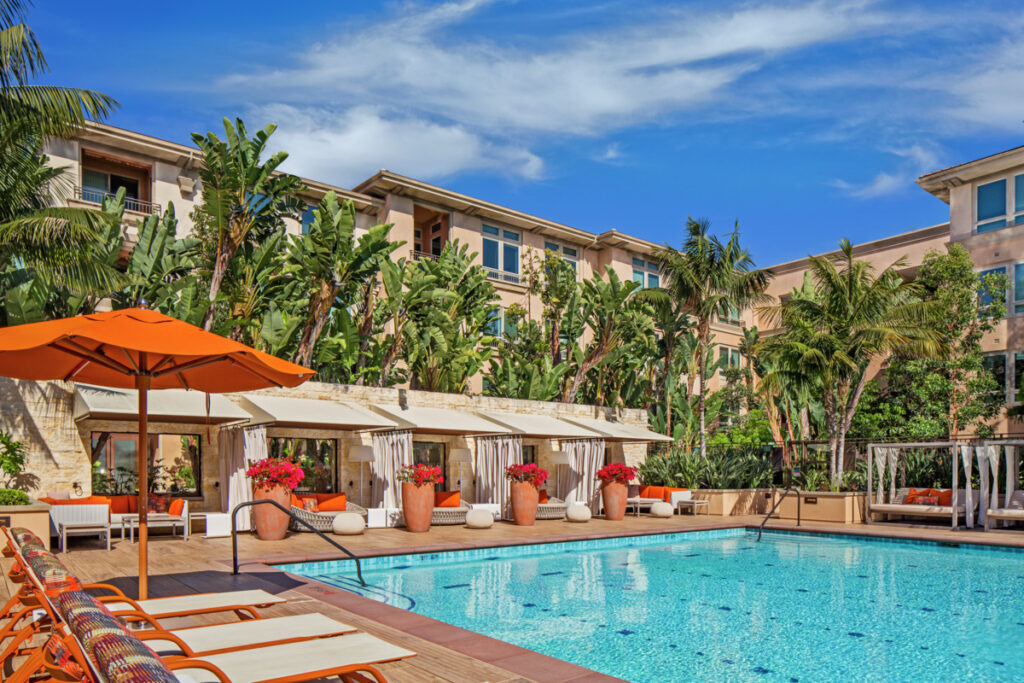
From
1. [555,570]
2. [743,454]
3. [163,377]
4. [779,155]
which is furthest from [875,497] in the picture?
[163,377]

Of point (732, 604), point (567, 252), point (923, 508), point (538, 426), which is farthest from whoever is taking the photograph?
point (567, 252)

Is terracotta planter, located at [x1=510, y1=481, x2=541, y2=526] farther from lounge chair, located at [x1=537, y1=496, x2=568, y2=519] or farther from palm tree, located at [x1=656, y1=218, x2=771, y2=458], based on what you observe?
palm tree, located at [x1=656, y1=218, x2=771, y2=458]

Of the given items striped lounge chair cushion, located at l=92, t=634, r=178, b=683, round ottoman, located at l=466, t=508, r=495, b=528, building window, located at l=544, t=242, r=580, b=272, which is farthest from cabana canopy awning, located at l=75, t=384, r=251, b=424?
building window, located at l=544, t=242, r=580, b=272

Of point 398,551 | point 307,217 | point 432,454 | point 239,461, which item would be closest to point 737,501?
point 432,454

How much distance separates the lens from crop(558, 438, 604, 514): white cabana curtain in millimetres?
19906

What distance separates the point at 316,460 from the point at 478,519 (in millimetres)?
4039

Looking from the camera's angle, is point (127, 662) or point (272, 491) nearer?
point (127, 662)

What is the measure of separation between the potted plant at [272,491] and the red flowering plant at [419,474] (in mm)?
2516

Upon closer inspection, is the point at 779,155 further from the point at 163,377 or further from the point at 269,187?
the point at 163,377

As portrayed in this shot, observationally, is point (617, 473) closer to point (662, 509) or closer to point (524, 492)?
point (662, 509)

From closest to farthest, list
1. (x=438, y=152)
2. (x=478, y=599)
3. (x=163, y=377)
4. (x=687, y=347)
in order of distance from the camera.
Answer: (x=163, y=377)
(x=478, y=599)
(x=438, y=152)
(x=687, y=347)

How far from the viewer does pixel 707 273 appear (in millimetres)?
24422

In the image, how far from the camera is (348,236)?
17.6 m

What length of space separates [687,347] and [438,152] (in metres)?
11.0
